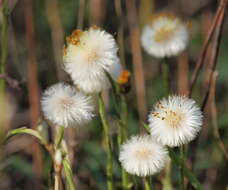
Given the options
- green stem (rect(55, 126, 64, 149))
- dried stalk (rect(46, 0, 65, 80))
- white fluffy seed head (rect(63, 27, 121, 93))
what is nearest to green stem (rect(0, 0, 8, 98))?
white fluffy seed head (rect(63, 27, 121, 93))

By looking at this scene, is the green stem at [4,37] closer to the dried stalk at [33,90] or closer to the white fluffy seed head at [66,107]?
the white fluffy seed head at [66,107]

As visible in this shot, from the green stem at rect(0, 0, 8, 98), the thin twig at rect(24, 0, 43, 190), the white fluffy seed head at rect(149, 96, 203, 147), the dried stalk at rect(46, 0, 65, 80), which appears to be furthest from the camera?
the dried stalk at rect(46, 0, 65, 80)

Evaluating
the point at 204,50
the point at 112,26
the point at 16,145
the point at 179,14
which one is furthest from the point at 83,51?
the point at 112,26

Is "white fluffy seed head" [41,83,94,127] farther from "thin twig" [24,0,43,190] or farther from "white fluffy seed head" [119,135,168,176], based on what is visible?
"thin twig" [24,0,43,190]

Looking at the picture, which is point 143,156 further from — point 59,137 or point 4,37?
point 4,37

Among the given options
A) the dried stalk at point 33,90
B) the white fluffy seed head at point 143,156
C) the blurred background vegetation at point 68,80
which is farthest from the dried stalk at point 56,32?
the white fluffy seed head at point 143,156

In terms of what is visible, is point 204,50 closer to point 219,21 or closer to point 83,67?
point 219,21

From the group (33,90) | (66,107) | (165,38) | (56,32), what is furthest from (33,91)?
(66,107)
